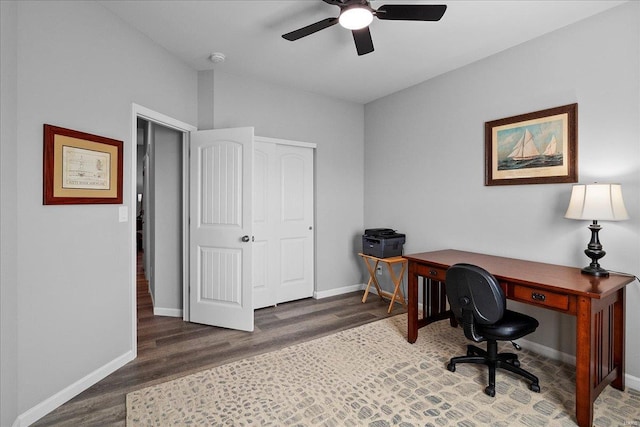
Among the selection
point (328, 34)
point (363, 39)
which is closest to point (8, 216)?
point (363, 39)

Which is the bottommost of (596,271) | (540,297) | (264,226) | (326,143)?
→ (540,297)

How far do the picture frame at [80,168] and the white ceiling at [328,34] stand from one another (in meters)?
1.06

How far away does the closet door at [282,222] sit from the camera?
3.78 metres

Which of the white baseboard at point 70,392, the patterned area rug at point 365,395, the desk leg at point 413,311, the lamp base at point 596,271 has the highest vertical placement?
the lamp base at point 596,271

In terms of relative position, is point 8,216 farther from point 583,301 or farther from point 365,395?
point 583,301

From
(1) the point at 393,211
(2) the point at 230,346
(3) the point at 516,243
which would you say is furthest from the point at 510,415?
(1) the point at 393,211

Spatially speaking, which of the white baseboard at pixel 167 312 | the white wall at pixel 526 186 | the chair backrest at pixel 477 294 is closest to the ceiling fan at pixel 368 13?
the white wall at pixel 526 186

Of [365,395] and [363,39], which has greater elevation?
[363,39]

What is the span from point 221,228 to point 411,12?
2.51m

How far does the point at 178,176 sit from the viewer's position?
3463mm

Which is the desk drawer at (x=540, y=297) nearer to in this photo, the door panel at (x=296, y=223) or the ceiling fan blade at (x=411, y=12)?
the ceiling fan blade at (x=411, y=12)

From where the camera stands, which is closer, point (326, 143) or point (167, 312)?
point (167, 312)

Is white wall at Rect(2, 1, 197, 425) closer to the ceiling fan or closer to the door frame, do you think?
the door frame

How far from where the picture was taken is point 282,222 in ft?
13.1
